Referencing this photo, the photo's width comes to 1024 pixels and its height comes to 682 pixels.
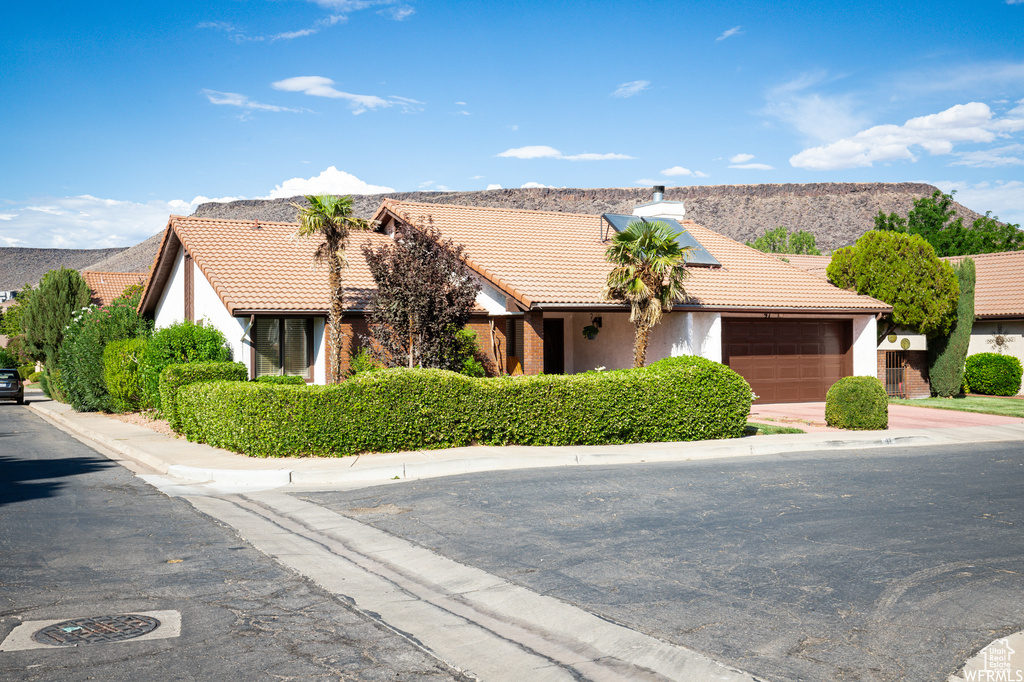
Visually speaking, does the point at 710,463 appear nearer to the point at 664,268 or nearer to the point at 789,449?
the point at 789,449

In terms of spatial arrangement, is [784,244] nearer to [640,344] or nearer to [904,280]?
[904,280]

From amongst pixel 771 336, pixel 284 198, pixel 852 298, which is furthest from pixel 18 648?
pixel 284 198

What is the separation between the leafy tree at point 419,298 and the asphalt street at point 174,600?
28.0 ft

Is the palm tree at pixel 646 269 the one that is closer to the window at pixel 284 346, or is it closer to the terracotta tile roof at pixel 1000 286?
the window at pixel 284 346

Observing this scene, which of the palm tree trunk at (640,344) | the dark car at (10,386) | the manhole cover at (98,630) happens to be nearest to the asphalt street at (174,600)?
the manhole cover at (98,630)

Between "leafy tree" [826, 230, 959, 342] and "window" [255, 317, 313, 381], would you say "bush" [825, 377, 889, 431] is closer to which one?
"leafy tree" [826, 230, 959, 342]

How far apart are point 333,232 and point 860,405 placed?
12.7m

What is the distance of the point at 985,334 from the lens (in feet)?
97.0

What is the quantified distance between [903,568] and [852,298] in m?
20.9

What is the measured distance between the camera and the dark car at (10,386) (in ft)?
107

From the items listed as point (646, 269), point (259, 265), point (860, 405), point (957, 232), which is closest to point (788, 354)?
point (860, 405)

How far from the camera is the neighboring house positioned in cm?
2711

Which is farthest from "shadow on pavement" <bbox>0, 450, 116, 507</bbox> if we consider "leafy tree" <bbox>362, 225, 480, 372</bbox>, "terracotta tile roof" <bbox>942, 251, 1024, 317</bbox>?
"terracotta tile roof" <bbox>942, 251, 1024, 317</bbox>

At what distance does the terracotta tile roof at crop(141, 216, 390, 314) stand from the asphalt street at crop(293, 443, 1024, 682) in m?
10.2
